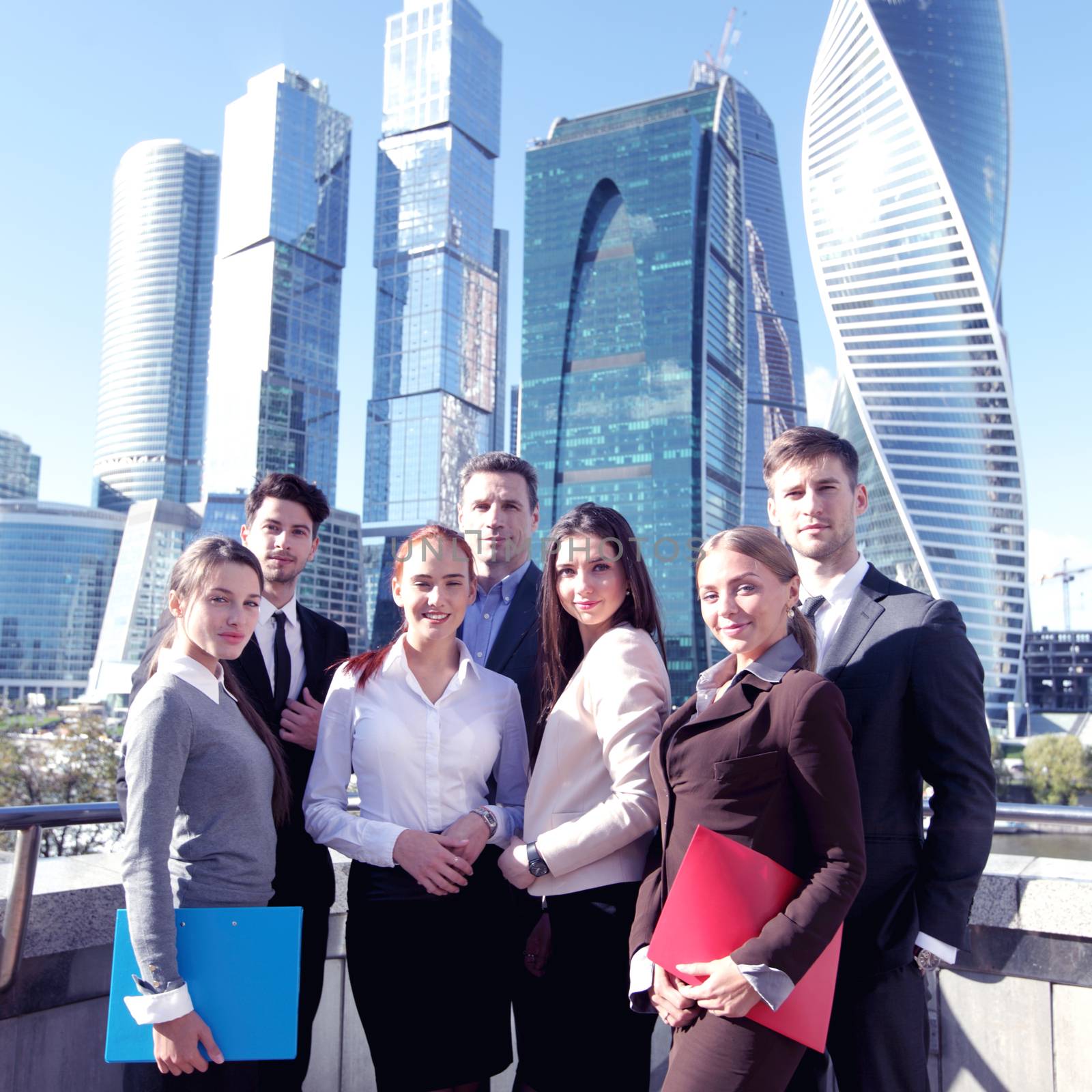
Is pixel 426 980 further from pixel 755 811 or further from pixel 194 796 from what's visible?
pixel 755 811

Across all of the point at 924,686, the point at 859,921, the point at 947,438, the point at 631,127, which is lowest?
the point at 859,921

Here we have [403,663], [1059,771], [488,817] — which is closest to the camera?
[488,817]

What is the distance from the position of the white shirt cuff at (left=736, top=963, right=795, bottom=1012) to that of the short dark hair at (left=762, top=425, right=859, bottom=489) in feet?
3.59

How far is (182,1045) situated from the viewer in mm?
1812

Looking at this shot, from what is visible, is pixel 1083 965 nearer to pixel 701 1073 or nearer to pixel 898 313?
pixel 701 1073

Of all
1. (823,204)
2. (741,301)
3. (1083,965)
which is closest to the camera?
(1083,965)

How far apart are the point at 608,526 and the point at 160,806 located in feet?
3.80

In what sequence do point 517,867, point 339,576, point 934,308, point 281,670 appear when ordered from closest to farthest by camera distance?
point 517,867, point 281,670, point 934,308, point 339,576

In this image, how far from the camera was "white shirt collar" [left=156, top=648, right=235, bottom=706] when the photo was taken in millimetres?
2033

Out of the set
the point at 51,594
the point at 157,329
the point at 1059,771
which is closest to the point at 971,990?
the point at 1059,771

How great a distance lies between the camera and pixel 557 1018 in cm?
196

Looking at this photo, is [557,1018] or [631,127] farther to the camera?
[631,127]

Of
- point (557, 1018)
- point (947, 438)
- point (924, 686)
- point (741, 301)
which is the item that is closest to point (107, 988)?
point (557, 1018)

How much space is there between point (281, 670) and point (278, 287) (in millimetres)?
104562
